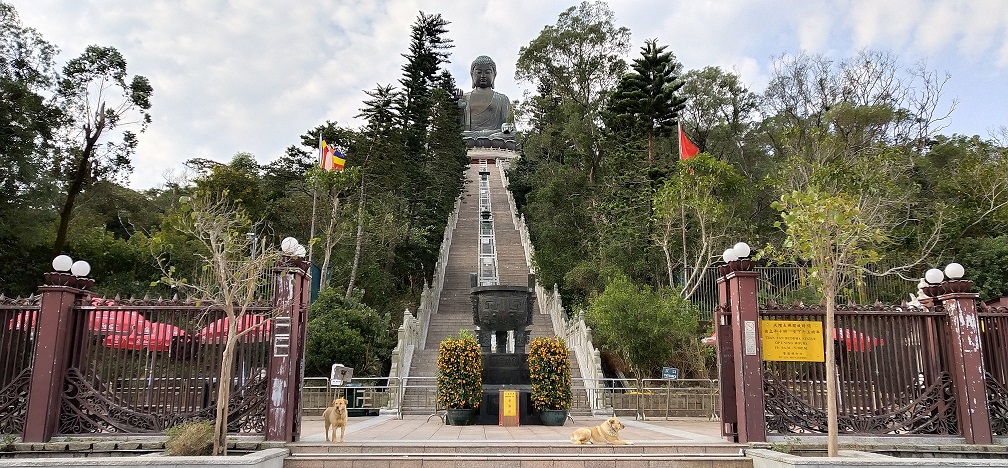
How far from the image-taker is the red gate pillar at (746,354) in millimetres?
7641

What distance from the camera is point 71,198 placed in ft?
67.7

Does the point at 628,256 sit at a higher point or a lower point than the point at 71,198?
lower

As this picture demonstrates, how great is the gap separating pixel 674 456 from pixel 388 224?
16235 mm

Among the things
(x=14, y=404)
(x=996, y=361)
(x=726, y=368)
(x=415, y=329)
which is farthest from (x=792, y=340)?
(x=415, y=329)

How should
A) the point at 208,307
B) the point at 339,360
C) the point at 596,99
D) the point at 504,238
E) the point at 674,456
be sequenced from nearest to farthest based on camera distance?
1. the point at 674,456
2. the point at 208,307
3. the point at 339,360
4. the point at 596,99
5. the point at 504,238

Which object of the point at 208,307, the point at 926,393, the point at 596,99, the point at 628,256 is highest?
the point at 596,99

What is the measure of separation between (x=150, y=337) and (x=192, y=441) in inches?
86.1

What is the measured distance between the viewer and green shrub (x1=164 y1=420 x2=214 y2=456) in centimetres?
652

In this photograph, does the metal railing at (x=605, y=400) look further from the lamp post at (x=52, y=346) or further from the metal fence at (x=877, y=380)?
the lamp post at (x=52, y=346)

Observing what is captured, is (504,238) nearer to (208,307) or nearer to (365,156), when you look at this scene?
(365,156)

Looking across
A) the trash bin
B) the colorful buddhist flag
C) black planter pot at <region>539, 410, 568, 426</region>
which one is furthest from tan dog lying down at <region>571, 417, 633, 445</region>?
the colorful buddhist flag

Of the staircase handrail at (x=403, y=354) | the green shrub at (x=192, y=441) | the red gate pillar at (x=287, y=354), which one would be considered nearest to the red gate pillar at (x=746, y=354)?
the red gate pillar at (x=287, y=354)

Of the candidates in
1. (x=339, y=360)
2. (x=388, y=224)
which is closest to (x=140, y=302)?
(x=339, y=360)

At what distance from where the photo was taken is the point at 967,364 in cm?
792
